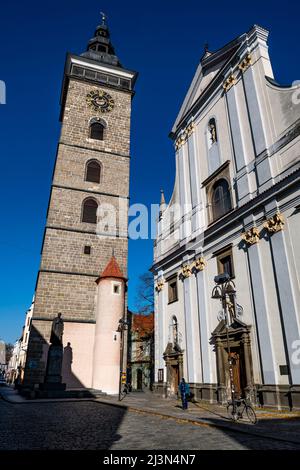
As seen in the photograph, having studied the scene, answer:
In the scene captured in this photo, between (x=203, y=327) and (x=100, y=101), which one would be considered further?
(x=100, y=101)

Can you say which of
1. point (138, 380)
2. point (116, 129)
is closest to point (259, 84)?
point (116, 129)

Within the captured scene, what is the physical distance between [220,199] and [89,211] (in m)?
13.3

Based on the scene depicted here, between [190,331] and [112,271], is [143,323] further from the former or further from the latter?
[190,331]

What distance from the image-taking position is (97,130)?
103 ft

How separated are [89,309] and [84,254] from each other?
4.22 metres

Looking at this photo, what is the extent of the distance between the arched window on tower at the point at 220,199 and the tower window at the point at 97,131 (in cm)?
1650

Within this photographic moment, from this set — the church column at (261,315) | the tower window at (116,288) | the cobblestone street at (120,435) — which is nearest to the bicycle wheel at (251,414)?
the cobblestone street at (120,435)

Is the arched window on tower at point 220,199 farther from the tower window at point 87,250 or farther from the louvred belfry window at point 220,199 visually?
the tower window at point 87,250

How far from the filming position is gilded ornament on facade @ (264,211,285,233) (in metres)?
12.7

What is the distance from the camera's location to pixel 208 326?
16031 millimetres

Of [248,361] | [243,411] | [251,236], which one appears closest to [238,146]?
[251,236]
